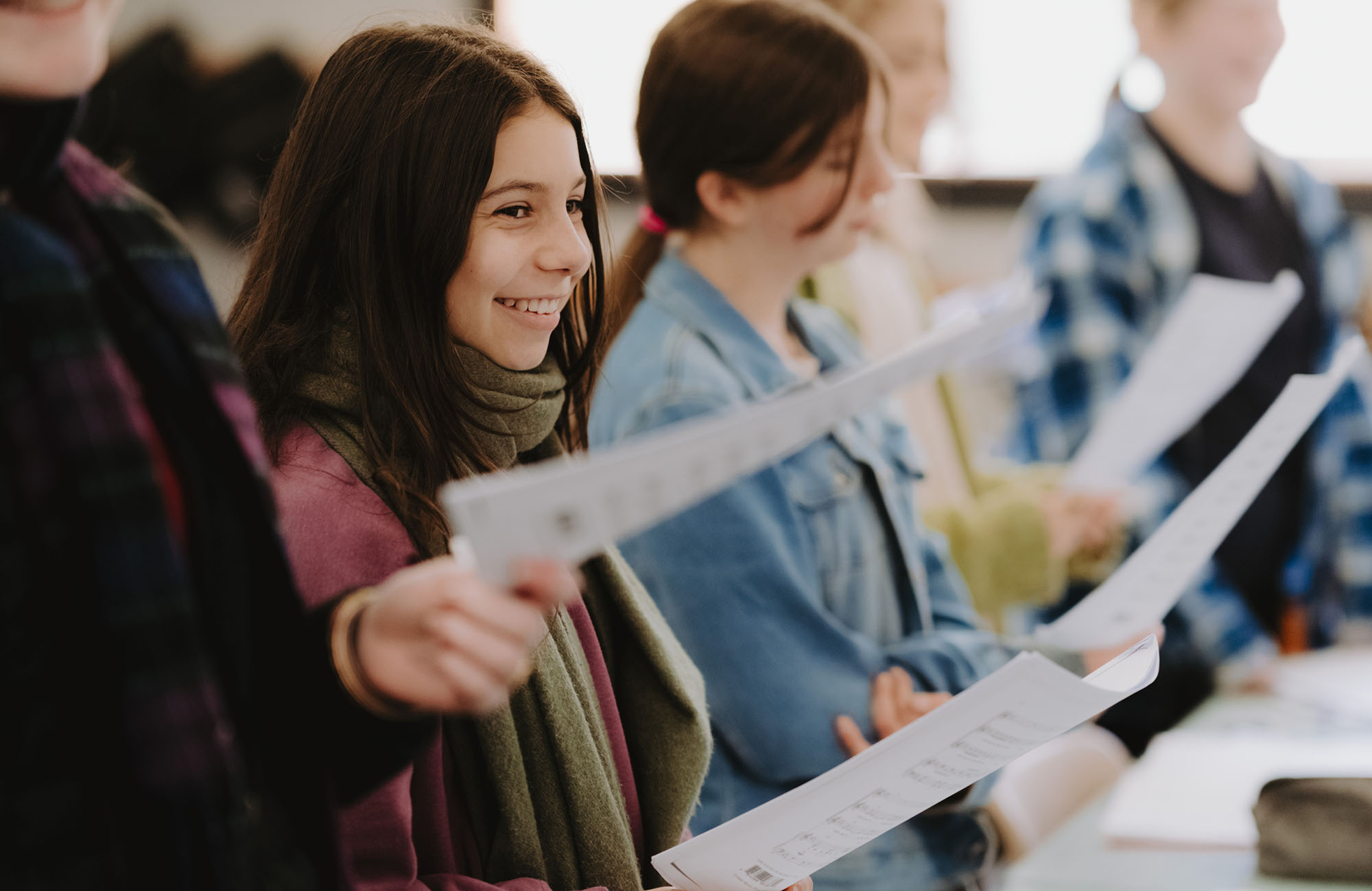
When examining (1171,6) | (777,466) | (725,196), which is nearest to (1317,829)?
(777,466)

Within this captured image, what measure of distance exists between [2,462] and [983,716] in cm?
51

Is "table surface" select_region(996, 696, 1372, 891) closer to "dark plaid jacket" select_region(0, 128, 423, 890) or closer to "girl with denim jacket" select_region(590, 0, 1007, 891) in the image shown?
"girl with denim jacket" select_region(590, 0, 1007, 891)

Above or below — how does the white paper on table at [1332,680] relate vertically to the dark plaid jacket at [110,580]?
below

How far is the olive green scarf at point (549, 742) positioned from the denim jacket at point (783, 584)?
18 cm

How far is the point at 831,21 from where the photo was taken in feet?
4.00

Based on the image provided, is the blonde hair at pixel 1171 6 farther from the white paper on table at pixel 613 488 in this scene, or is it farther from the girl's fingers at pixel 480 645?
the girl's fingers at pixel 480 645

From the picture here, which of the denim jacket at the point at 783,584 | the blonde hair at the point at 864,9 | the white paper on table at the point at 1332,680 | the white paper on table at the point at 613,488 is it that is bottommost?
the white paper on table at the point at 1332,680

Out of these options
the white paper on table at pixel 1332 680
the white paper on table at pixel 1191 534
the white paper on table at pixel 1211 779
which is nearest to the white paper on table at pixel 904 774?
the white paper on table at pixel 1191 534

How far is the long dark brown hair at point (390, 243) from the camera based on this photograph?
790mm

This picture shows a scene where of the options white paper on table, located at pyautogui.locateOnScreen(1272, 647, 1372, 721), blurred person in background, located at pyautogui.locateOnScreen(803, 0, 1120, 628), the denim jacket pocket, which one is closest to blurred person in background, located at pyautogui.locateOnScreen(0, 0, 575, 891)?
the denim jacket pocket

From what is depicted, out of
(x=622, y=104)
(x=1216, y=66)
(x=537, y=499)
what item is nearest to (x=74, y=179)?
(x=537, y=499)

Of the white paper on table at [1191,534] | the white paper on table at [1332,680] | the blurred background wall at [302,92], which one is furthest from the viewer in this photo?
the blurred background wall at [302,92]

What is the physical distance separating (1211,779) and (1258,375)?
2.50 feet

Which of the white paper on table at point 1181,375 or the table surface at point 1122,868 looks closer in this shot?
the table surface at point 1122,868
